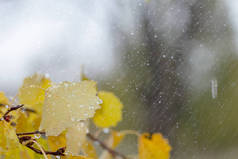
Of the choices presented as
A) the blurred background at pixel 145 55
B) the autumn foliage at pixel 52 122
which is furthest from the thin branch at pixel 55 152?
the blurred background at pixel 145 55

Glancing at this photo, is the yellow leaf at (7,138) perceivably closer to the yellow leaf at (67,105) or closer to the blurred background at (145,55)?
the yellow leaf at (67,105)

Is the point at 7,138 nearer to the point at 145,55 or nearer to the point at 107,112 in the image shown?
the point at 107,112

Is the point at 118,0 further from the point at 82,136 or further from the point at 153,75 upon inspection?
the point at 82,136

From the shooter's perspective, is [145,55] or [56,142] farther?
[145,55]

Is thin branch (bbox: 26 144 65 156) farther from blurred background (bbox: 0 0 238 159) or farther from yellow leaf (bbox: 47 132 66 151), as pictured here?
blurred background (bbox: 0 0 238 159)

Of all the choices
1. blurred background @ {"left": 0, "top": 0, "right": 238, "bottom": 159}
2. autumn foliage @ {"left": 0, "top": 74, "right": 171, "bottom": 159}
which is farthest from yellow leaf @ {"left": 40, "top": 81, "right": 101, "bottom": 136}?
blurred background @ {"left": 0, "top": 0, "right": 238, "bottom": 159}

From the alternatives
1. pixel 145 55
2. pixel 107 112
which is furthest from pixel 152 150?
pixel 145 55
